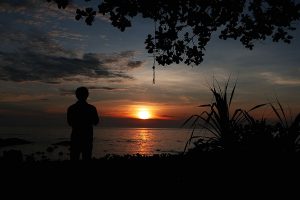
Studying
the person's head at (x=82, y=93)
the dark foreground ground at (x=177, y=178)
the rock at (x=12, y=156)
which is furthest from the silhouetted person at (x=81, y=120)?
the rock at (x=12, y=156)

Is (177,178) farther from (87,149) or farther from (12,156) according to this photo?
(12,156)

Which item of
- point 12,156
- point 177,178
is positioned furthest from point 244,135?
point 12,156

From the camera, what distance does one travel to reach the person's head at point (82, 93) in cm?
686

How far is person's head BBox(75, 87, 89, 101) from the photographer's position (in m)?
6.86

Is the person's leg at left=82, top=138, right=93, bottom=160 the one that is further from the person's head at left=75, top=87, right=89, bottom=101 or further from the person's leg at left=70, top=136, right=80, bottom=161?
the person's head at left=75, top=87, right=89, bottom=101

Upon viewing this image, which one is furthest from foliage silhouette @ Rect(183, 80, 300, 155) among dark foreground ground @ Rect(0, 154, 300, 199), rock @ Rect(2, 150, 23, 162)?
rock @ Rect(2, 150, 23, 162)

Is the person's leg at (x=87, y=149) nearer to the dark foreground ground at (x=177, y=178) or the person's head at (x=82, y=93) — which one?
the dark foreground ground at (x=177, y=178)

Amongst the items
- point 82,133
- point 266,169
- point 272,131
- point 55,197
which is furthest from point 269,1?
point 55,197

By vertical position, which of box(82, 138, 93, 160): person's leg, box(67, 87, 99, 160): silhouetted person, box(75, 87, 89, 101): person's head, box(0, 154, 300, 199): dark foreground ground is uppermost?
box(75, 87, 89, 101): person's head

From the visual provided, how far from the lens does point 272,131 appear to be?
18.4 ft

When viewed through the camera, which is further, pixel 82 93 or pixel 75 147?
pixel 75 147

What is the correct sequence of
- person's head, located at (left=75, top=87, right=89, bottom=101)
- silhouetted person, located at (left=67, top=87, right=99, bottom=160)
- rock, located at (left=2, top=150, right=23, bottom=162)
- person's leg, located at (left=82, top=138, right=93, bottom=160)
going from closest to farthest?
1. person's head, located at (left=75, top=87, right=89, bottom=101)
2. silhouetted person, located at (left=67, top=87, right=99, bottom=160)
3. person's leg, located at (left=82, top=138, right=93, bottom=160)
4. rock, located at (left=2, top=150, right=23, bottom=162)

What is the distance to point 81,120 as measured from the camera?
701 cm

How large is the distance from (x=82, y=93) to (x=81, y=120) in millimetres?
534
